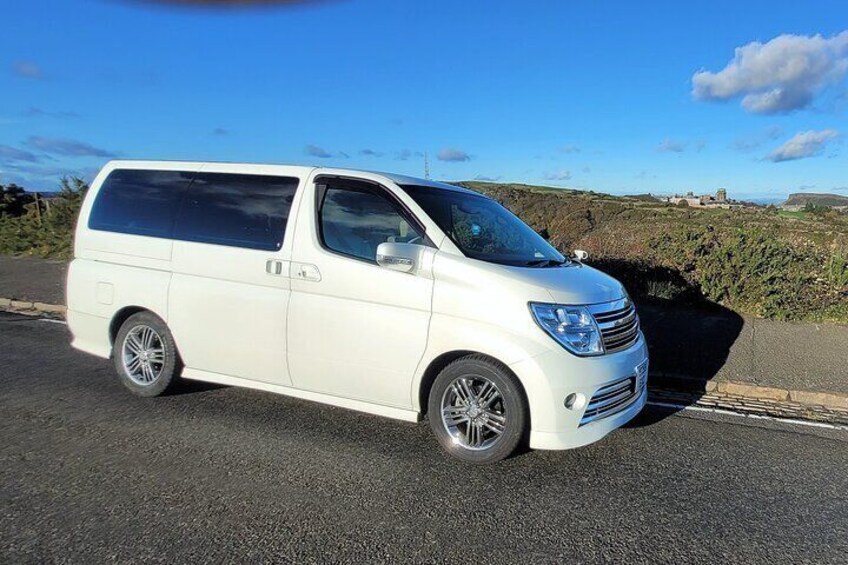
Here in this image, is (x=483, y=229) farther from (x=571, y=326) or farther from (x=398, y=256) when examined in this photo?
(x=571, y=326)

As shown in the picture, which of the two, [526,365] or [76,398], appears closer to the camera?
[526,365]

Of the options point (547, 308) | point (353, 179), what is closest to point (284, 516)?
point (547, 308)

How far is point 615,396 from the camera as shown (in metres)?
4.01

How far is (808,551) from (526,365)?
5.72 ft

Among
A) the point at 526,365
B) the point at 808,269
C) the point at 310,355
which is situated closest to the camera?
the point at 526,365

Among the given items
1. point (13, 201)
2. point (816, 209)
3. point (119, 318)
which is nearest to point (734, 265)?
point (119, 318)

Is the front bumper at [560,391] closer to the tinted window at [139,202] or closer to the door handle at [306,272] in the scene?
the door handle at [306,272]

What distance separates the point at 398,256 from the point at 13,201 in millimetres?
19487

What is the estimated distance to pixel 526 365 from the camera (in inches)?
145

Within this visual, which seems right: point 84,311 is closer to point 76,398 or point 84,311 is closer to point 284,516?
point 76,398

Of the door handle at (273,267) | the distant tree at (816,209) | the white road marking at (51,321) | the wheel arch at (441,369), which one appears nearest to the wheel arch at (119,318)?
the door handle at (273,267)

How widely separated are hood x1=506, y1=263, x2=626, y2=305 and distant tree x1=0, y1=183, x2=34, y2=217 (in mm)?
18962

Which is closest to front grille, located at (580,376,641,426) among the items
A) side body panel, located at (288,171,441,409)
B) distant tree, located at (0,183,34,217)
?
side body panel, located at (288,171,441,409)

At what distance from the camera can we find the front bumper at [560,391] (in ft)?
12.1
